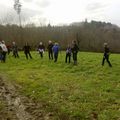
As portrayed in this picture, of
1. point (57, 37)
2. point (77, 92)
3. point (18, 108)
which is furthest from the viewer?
point (57, 37)

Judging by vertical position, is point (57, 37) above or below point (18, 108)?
below

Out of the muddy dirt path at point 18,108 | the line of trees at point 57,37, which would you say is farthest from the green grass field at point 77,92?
the line of trees at point 57,37

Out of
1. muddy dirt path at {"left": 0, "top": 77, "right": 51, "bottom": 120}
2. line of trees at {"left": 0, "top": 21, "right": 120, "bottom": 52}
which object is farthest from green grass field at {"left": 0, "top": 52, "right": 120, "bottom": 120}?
line of trees at {"left": 0, "top": 21, "right": 120, "bottom": 52}

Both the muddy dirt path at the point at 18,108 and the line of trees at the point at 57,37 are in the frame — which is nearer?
the muddy dirt path at the point at 18,108

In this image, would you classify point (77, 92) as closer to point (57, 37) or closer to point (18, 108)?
point (18, 108)

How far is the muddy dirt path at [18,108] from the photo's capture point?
13211 millimetres

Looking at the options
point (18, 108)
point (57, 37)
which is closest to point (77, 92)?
point (18, 108)

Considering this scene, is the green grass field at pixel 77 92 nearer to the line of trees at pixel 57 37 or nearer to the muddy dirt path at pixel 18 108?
the muddy dirt path at pixel 18 108

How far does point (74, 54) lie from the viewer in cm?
3028

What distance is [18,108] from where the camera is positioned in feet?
47.8

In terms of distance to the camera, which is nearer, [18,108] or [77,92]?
[18,108]

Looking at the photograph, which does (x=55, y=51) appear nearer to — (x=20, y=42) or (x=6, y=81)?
(x=6, y=81)

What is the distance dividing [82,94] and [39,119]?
438 cm

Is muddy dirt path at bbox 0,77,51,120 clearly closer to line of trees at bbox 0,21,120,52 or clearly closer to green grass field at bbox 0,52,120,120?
green grass field at bbox 0,52,120,120
